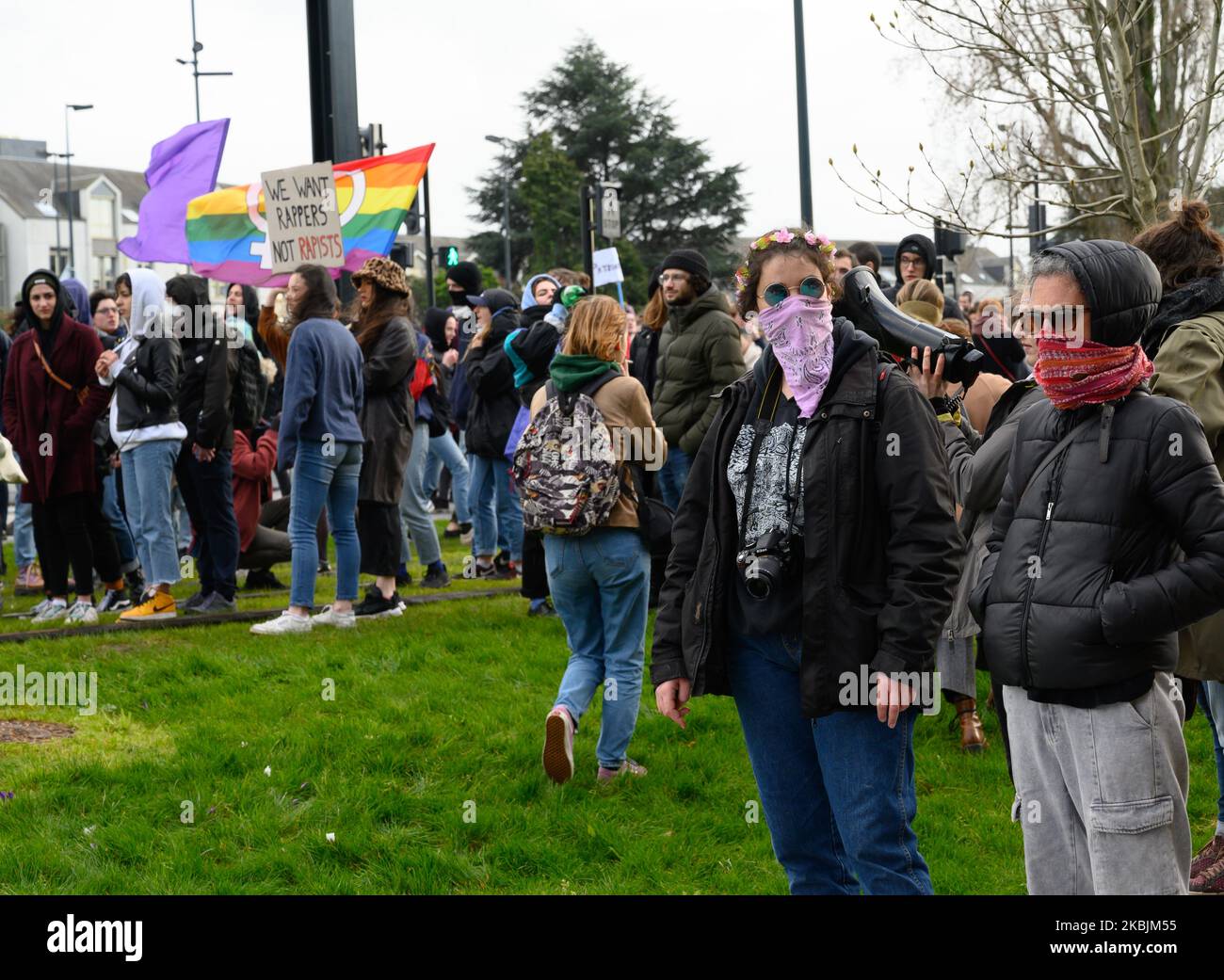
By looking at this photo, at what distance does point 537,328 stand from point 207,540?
117 inches

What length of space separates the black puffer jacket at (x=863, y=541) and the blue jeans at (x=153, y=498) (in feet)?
21.1

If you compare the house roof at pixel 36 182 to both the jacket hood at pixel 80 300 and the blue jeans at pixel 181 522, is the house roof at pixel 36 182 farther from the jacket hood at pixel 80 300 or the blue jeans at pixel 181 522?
the jacket hood at pixel 80 300

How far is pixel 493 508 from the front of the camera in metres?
11.6

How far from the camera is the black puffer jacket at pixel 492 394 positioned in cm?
1052

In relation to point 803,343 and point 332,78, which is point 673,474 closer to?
point 332,78

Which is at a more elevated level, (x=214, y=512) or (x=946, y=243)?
(x=946, y=243)

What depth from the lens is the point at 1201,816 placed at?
5.68m

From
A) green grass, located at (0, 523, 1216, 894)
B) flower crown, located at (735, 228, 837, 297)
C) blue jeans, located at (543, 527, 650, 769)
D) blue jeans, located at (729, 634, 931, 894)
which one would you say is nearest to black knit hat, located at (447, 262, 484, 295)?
green grass, located at (0, 523, 1216, 894)

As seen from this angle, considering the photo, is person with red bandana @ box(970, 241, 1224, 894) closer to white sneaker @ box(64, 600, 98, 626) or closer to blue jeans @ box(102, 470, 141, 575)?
white sneaker @ box(64, 600, 98, 626)

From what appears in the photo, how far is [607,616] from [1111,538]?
306 centimetres

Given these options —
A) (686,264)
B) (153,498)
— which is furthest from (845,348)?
(153,498)

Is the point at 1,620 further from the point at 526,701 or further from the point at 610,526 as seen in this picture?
the point at 610,526

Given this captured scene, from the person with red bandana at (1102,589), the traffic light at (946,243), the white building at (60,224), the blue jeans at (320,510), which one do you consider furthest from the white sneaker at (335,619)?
the white building at (60,224)

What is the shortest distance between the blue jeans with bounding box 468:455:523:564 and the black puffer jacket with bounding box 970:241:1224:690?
7.50 meters
